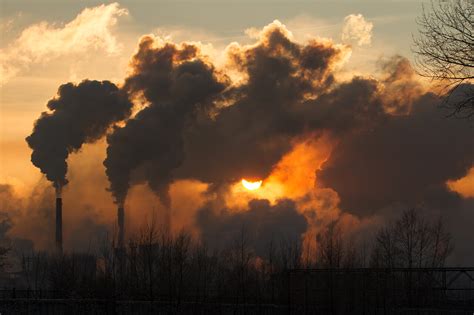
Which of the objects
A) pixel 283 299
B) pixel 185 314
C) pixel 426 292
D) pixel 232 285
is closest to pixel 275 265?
pixel 232 285

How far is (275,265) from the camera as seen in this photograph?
219 feet

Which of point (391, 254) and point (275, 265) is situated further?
point (275, 265)

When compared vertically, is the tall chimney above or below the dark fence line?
above

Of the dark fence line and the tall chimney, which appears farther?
the tall chimney

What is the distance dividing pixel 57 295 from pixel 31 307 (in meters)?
17.0

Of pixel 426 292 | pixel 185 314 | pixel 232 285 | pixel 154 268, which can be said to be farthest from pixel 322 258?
pixel 185 314

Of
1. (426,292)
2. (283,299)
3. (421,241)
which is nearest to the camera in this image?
(426,292)

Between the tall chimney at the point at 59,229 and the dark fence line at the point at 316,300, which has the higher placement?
the tall chimney at the point at 59,229

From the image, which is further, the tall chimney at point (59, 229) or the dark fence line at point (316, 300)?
the tall chimney at point (59, 229)

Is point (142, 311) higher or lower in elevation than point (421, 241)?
lower

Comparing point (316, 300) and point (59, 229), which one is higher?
point (59, 229)

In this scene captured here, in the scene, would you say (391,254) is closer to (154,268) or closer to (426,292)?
(426,292)

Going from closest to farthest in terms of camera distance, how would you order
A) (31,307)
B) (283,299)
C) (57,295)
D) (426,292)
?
(31,307) < (426,292) < (283,299) < (57,295)

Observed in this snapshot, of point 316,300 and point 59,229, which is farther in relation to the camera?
point 59,229
